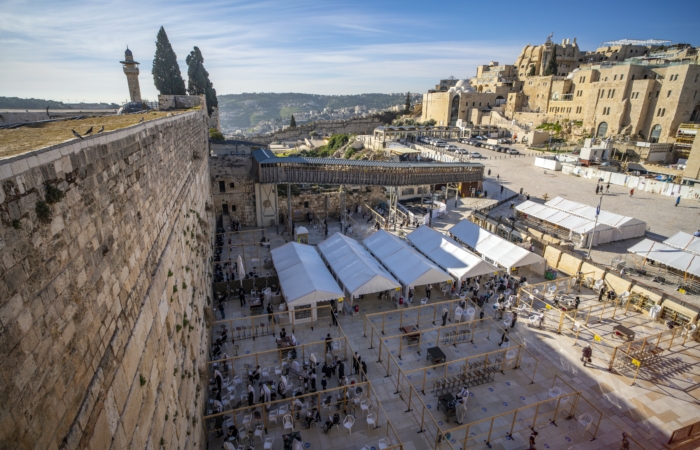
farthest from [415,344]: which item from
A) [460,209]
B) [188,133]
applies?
[460,209]

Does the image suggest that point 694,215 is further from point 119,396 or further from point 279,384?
point 119,396

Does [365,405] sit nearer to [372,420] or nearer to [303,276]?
[372,420]

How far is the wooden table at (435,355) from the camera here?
12998 millimetres

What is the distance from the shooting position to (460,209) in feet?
101

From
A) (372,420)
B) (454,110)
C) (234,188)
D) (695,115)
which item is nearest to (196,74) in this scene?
(234,188)

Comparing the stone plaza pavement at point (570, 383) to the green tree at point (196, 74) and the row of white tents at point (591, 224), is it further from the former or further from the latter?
the green tree at point (196, 74)

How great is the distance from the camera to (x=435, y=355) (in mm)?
13078

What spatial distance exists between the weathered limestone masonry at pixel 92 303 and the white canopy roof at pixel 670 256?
21.8 m

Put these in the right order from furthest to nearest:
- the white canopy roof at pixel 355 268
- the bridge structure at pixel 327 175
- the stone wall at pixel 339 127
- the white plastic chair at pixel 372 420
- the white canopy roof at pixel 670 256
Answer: the stone wall at pixel 339 127 < the bridge structure at pixel 327 175 < the white canopy roof at pixel 670 256 < the white canopy roof at pixel 355 268 < the white plastic chair at pixel 372 420

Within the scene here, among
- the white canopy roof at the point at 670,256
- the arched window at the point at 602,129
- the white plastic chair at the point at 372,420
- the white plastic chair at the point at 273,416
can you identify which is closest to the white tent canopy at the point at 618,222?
the white canopy roof at the point at 670,256

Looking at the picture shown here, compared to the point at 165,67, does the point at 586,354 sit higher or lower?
lower

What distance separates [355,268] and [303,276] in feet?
8.23

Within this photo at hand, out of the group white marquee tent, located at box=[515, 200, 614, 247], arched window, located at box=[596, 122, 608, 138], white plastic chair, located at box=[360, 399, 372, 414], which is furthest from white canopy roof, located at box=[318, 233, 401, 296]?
arched window, located at box=[596, 122, 608, 138]

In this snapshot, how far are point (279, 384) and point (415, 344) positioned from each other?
5.45 meters
